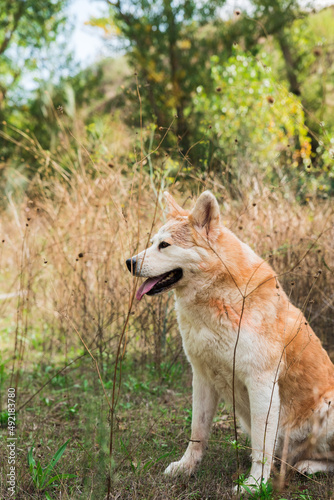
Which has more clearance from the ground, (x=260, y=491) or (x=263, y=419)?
(x=263, y=419)

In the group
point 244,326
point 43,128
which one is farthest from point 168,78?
point 244,326

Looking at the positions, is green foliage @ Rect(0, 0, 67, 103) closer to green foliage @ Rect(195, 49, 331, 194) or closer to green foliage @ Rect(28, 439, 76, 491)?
green foliage @ Rect(195, 49, 331, 194)

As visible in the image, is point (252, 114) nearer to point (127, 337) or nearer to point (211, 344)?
point (127, 337)

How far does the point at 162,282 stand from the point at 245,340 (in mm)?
587

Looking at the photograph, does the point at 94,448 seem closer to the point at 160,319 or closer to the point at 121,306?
the point at 160,319

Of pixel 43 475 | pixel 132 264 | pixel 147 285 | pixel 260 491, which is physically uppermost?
pixel 132 264

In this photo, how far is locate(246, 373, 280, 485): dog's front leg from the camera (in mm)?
2354

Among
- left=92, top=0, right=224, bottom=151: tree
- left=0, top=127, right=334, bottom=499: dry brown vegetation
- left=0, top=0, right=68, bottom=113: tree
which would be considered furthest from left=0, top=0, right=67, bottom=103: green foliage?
left=0, top=127, right=334, bottom=499: dry brown vegetation

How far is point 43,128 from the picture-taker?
49.6ft

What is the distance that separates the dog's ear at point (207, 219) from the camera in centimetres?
254

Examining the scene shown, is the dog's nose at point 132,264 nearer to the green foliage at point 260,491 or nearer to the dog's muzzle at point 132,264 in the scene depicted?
the dog's muzzle at point 132,264

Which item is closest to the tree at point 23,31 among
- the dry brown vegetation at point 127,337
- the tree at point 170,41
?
the tree at point 170,41

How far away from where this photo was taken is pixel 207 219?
2.59m

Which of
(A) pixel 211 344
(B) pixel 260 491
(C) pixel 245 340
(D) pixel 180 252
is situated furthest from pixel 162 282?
(B) pixel 260 491
